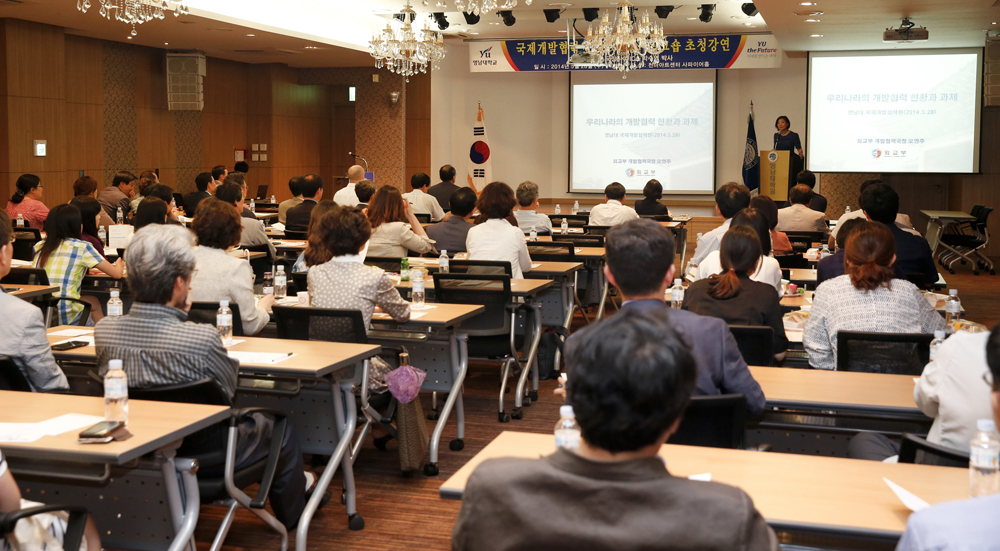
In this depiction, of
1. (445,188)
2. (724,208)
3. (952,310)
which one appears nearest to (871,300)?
(952,310)

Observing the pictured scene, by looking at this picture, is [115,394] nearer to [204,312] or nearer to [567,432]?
[567,432]

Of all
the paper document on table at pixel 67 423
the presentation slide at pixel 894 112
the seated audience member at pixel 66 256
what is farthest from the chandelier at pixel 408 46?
the paper document on table at pixel 67 423

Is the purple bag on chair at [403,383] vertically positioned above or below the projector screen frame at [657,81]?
below

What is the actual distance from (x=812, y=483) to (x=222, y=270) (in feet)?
9.87

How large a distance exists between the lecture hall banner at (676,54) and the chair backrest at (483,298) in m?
9.71

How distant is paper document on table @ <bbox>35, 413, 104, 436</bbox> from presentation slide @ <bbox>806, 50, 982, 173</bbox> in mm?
12494

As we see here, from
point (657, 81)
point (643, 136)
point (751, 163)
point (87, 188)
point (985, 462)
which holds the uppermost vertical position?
point (657, 81)

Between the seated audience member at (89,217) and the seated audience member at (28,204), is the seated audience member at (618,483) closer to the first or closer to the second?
the seated audience member at (89,217)

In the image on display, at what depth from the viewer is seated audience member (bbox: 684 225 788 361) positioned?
146 inches

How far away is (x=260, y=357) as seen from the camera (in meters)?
3.40

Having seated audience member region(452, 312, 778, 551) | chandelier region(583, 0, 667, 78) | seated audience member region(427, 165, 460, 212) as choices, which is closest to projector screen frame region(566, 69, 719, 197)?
chandelier region(583, 0, 667, 78)

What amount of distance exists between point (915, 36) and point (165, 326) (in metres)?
9.78

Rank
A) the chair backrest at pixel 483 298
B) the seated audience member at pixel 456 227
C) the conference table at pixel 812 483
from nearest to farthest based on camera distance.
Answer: the conference table at pixel 812 483 → the chair backrest at pixel 483 298 → the seated audience member at pixel 456 227

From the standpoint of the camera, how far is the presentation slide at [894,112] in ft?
41.5
